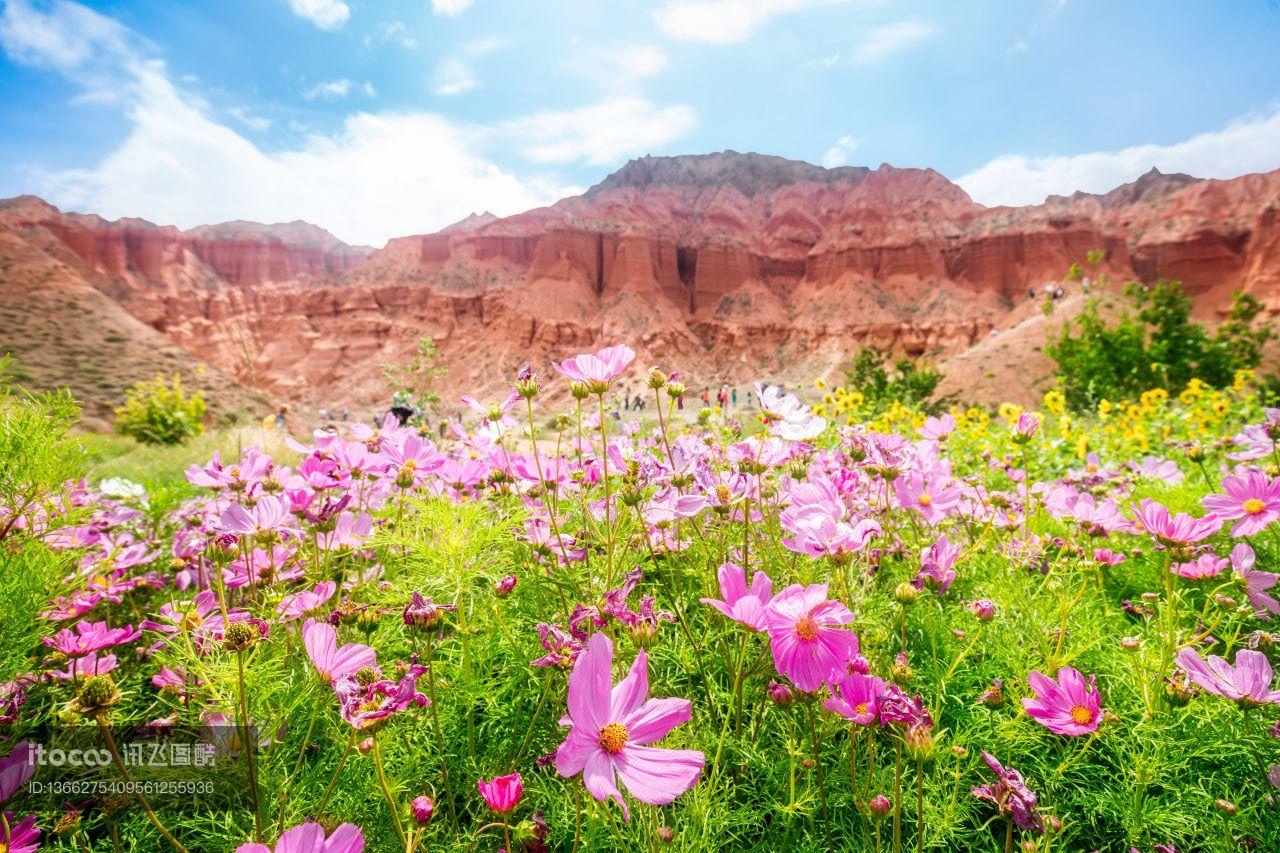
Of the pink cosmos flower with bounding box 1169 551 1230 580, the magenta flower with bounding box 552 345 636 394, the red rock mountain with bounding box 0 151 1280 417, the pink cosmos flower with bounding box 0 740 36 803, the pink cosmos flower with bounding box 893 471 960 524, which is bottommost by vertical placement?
the pink cosmos flower with bounding box 0 740 36 803

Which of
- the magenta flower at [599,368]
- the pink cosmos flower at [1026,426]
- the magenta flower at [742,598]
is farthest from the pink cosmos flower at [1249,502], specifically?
the magenta flower at [599,368]

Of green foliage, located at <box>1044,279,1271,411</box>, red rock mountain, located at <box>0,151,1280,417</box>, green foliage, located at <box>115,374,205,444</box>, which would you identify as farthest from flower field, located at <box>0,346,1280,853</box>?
red rock mountain, located at <box>0,151,1280,417</box>

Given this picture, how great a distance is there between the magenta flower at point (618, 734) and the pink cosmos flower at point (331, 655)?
370mm

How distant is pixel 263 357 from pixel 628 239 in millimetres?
30132

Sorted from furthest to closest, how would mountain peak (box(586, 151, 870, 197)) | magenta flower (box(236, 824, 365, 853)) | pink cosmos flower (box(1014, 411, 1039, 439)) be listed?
1. mountain peak (box(586, 151, 870, 197))
2. pink cosmos flower (box(1014, 411, 1039, 439))
3. magenta flower (box(236, 824, 365, 853))

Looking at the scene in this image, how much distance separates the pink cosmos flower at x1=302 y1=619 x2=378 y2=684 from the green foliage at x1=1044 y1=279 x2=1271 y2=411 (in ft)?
43.6

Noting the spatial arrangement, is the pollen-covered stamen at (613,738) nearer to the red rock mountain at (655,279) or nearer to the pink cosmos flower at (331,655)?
the pink cosmos flower at (331,655)

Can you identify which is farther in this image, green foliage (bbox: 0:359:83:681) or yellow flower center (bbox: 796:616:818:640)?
green foliage (bbox: 0:359:83:681)

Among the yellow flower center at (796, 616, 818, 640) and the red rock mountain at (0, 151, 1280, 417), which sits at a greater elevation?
the red rock mountain at (0, 151, 1280, 417)

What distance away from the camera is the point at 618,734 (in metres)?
0.64

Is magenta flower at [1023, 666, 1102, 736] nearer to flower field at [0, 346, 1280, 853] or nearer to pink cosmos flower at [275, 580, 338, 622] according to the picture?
flower field at [0, 346, 1280, 853]

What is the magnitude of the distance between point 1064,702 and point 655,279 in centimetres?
4886

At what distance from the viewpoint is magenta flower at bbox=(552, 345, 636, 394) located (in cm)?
108

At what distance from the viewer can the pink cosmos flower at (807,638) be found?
2.36 ft
